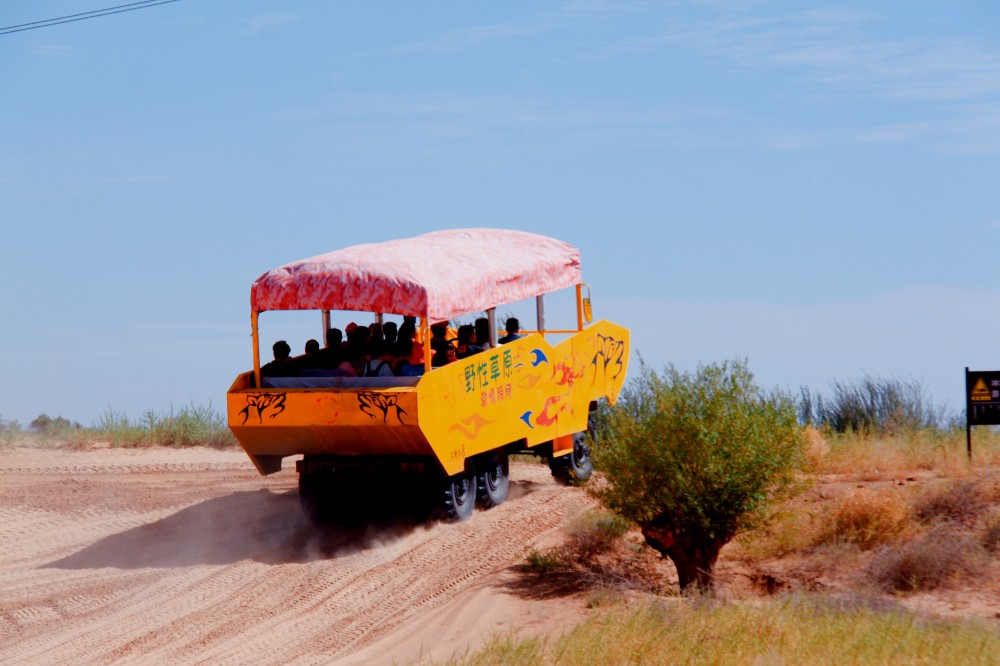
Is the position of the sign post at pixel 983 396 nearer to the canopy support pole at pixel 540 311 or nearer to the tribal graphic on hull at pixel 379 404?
the canopy support pole at pixel 540 311

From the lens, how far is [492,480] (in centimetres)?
1619

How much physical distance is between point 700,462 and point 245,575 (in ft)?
16.1

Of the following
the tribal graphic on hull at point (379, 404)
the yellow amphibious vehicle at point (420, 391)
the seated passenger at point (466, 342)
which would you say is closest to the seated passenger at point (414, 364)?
the yellow amphibious vehicle at point (420, 391)

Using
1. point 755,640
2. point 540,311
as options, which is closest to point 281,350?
point 540,311

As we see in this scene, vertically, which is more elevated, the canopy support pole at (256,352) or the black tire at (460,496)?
the canopy support pole at (256,352)

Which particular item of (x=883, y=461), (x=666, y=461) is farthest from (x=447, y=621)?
(x=883, y=461)

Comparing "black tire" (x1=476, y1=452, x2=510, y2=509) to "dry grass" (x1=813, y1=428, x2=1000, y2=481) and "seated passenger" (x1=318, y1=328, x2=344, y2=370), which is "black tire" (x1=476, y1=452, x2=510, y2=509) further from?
"dry grass" (x1=813, y1=428, x2=1000, y2=481)

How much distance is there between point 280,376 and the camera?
49.2ft

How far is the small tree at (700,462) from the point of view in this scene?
11883 mm

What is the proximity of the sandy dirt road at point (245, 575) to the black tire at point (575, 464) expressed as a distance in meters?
0.27

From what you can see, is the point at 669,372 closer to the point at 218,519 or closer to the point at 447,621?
the point at 447,621

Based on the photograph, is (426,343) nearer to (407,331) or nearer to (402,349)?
(402,349)

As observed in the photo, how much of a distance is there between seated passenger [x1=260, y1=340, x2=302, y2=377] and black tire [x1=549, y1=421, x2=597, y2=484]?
13.5 feet

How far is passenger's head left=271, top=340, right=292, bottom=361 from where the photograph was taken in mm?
15320
